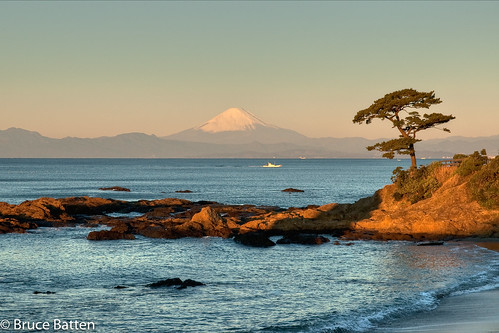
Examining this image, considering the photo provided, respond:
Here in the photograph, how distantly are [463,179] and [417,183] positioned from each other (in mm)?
4194

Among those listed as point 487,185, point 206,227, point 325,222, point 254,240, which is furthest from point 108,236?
point 487,185

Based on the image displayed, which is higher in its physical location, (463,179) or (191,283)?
(463,179)

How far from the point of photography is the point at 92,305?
24500 millimetres

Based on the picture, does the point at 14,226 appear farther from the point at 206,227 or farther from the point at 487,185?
the point at 487,185

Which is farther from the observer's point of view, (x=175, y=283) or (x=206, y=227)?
(x=206, y=227)

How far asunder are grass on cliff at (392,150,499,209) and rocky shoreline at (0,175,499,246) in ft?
2.92

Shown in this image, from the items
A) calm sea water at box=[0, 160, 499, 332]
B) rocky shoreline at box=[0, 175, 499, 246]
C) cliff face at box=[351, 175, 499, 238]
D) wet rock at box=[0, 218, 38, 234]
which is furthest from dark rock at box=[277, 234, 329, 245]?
wet rock at box=[0, 218, 38, 234]

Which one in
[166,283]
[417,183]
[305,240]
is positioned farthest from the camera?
[417,183]

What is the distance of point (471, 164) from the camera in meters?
52.0

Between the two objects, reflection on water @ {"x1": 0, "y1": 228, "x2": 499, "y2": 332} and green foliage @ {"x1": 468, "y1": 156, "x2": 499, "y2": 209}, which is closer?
reflection on water @ {"x1": 0, "y1": 228, "x2": 499, "y2": 332}

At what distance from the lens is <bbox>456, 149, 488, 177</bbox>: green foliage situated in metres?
51.9

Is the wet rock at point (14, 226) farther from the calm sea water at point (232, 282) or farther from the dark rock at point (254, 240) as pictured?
the dark rock at point (254, 240)

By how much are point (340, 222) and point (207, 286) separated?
958 inches

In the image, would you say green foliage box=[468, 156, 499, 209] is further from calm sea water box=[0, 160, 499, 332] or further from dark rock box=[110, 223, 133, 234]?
dark rock box=[110, 223, 133, 234]
